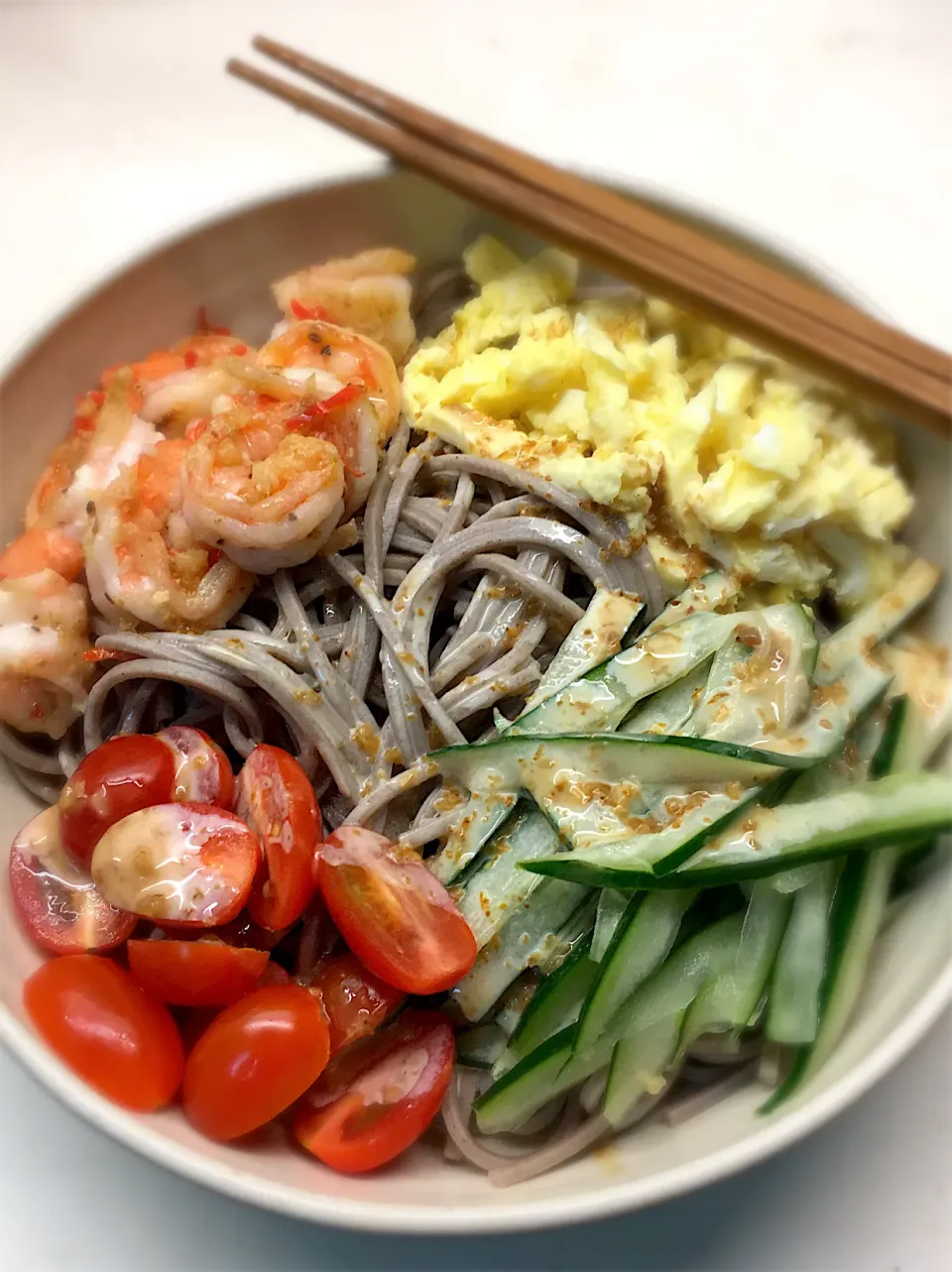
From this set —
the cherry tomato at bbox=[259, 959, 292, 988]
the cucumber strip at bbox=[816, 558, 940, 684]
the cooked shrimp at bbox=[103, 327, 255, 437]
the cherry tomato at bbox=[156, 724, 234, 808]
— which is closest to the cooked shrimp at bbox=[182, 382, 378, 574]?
the cooked shrimp at bbox=[103, 327, 255, 437]

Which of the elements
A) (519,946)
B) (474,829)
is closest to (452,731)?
(474,829)

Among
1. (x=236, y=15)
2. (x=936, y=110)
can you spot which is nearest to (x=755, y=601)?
(x=936, y=110)

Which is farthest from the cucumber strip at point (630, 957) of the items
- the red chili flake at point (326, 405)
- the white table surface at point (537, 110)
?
the white table surface at point (537, 110)

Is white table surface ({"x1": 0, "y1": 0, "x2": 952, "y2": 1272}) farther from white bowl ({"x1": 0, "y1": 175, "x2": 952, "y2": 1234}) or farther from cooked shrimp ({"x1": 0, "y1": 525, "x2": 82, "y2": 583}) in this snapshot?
cooked shrimp ({"x1": 0, "y1": 525, "x2": 82, "y2": 583})

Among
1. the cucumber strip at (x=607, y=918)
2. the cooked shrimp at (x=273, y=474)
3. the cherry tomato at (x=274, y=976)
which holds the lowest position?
the cherry tomato at (x=274, y=976)

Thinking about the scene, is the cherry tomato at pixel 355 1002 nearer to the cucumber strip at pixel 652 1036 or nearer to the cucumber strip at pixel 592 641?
the cucumber strip at pixel 652 1036
